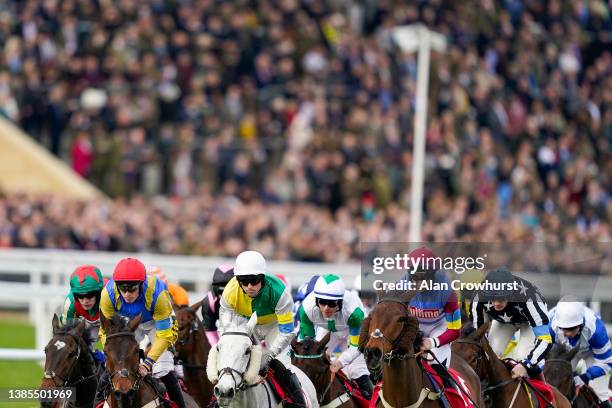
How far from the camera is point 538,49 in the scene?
29.4 m

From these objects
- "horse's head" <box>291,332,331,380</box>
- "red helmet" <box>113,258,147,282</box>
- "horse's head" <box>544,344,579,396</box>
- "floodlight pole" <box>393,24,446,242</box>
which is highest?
"floodlight pole" <box>393,24,446,242</box>

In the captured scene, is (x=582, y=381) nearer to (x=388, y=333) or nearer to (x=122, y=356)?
(x=388, y=333)

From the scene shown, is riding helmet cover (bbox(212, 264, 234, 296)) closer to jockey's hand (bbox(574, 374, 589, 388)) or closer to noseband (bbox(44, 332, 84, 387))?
noseband (bbox(44, 332, 84, 387))

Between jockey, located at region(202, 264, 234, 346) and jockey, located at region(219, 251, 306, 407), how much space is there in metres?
1.16

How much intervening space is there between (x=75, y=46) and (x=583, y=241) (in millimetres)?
9070

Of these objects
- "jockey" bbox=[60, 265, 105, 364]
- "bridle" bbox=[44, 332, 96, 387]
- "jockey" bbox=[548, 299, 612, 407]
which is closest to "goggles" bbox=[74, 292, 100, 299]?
"jockey" bbox=[60, 265, 105, 364]

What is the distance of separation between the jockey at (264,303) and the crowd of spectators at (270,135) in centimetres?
1063

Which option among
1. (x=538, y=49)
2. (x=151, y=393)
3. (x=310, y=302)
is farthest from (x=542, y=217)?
(x=151, y=393)

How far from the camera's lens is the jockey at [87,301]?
9930 millimetres

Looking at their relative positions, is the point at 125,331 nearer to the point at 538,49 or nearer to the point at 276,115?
the point at 276,115

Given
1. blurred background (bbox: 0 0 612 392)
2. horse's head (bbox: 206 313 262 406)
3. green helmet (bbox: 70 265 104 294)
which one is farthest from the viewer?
blurred background (bbox: 0 0 612 392)

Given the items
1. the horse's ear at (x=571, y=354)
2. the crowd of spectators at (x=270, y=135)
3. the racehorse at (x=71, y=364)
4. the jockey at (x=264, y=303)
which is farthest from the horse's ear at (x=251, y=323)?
the crowd of spectators at (x=270, y=135)

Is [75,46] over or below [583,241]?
over

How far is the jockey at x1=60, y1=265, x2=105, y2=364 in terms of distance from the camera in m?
9.93
